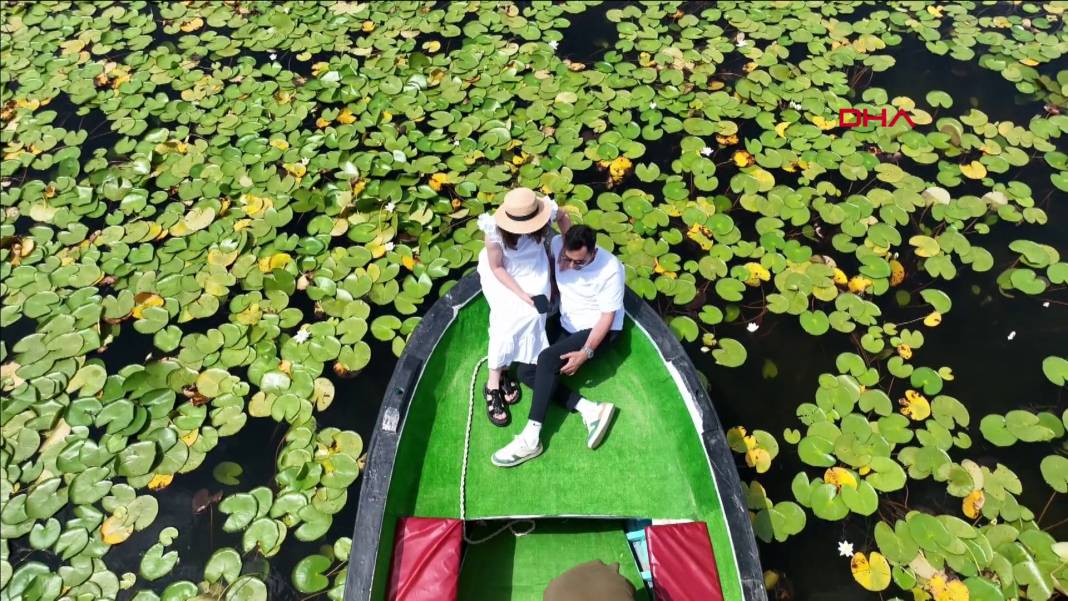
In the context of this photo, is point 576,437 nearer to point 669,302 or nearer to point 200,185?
point 669,302

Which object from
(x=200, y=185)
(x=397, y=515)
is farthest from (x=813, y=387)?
(x=200, y=185)

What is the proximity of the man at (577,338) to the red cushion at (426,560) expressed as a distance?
47 cm

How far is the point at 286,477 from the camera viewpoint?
10.4ft

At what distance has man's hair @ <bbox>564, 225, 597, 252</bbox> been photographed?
2.47 m

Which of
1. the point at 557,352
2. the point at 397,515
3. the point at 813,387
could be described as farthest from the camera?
the point at 813,387

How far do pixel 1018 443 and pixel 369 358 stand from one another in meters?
3.78

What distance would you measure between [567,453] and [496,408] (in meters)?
0.44

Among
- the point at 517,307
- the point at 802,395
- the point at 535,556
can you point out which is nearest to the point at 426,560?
the point at 535,556

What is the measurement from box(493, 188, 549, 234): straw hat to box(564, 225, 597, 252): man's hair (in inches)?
7.1

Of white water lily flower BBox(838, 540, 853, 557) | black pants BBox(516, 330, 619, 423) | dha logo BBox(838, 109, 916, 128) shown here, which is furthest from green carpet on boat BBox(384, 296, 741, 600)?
dha logo BBox(838, 109, 916, 128)

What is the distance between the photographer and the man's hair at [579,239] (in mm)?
2475

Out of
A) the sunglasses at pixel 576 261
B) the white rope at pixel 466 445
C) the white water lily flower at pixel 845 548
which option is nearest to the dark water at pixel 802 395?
the white water lily flower at pixel 845 548

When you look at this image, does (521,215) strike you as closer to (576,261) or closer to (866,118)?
(576,261)

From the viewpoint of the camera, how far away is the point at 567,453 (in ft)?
9.59
